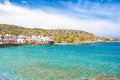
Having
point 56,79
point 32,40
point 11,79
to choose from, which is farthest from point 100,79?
point 32,40

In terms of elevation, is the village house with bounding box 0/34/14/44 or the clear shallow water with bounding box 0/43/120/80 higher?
the village house with bounding box 0/34/14/44

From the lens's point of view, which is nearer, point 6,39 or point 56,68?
point 56,68

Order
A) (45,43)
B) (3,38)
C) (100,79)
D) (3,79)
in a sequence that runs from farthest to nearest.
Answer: (45,43), (3,38), (100,79), (3,79)

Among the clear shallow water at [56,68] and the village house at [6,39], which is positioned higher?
the village house at [6,39]

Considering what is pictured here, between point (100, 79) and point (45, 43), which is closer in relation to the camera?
point (100, 79)

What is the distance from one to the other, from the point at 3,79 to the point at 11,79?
1255mm

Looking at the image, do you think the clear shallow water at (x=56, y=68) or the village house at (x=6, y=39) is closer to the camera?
the clear shallow water at (x=56, y=68)

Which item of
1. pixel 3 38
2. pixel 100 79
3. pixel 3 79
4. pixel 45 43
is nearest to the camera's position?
pixel 3 79

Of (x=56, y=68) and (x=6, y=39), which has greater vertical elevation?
(x=6, y=39)

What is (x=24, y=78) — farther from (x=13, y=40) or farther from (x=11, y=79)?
(x=13, y=40)

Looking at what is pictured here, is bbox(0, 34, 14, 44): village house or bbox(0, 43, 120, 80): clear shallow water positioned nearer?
bbox(0, 43, 120, 80): clear shallow water

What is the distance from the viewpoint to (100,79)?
25.3 metres

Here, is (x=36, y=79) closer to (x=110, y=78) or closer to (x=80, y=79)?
(x=80, y=79)

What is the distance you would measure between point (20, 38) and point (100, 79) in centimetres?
13371
